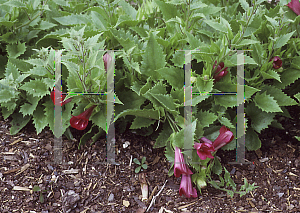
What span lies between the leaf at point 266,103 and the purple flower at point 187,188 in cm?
65

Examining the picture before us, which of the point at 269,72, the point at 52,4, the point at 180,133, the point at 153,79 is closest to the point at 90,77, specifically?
the point at 153,79

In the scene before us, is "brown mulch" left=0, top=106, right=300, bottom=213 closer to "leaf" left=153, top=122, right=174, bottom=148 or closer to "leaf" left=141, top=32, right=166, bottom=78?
"leaf" left=153, top=122, right=174, bottom=148

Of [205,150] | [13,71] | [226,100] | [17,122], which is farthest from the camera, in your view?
[17,122]

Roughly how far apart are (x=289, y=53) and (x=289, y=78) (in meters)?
0.18

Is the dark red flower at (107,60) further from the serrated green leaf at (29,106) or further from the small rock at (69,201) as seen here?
the small rock at (69,201)

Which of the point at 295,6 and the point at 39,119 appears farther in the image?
the point at 295,6

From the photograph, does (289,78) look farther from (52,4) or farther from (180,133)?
(52,4)

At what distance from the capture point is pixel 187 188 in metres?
1.69

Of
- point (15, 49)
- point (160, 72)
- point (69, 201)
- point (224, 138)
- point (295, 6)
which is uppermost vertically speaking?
point (295, 6)

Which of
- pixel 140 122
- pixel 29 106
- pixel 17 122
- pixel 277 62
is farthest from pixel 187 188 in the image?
pixel 17 122

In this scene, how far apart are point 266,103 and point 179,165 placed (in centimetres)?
71

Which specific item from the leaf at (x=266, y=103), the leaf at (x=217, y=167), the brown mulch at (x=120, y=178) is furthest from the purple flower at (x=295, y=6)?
the leaf at (x=217, y=167)

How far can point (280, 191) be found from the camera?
5.88ft

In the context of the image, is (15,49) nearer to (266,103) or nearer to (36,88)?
(36,88)
